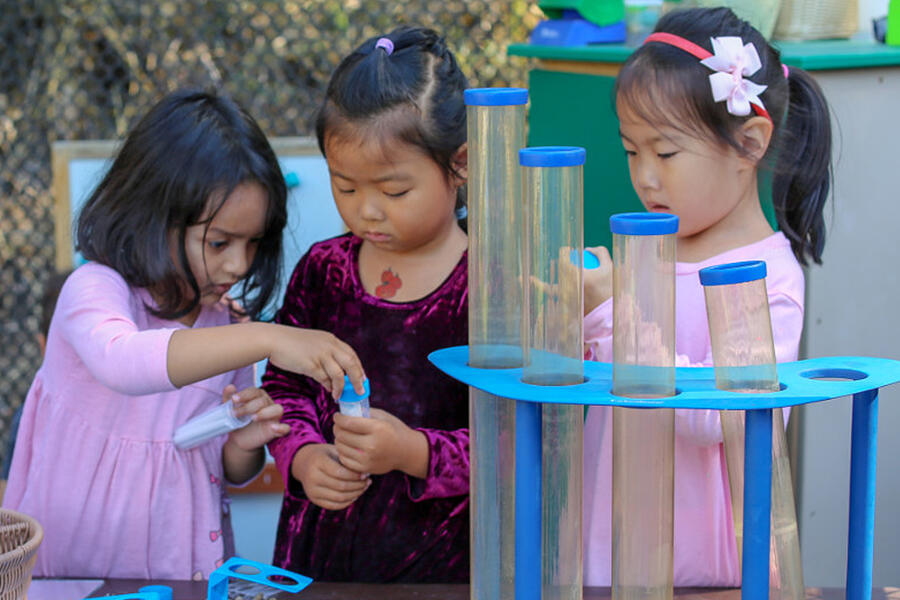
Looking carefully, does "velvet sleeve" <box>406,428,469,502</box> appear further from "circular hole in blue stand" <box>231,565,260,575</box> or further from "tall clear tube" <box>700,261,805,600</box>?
"tall clear tube" <box>700,261,805,600</box>

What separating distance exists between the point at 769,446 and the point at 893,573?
1.31m

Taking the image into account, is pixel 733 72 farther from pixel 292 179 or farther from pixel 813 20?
pixel 292 179

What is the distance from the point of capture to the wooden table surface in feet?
3.92

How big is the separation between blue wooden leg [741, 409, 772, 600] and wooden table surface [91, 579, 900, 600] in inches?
12.7

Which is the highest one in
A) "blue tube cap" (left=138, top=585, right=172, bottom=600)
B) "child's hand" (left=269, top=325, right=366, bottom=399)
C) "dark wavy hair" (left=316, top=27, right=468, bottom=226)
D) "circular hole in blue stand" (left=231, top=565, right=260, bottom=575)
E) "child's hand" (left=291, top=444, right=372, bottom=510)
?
"dark wavy hair" (left=316, top=27, right=468, bottom=226)

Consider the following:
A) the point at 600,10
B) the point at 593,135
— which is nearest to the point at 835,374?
the point at 593,135

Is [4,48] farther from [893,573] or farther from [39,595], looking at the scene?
[893,573]

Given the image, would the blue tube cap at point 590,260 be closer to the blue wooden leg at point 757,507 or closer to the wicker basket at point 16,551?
the blue wooden leg at point 757,507

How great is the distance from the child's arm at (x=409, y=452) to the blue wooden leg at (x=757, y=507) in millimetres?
490

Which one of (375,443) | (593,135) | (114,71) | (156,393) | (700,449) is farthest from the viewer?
(114,71)

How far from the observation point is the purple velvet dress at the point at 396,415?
1.47 m

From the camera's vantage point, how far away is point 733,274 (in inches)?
33.6

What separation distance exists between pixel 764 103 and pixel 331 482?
0.72 meters

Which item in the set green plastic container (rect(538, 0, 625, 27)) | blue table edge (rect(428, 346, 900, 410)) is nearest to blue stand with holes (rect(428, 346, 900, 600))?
blue table edge (rect(428, 346, 900, 410))
